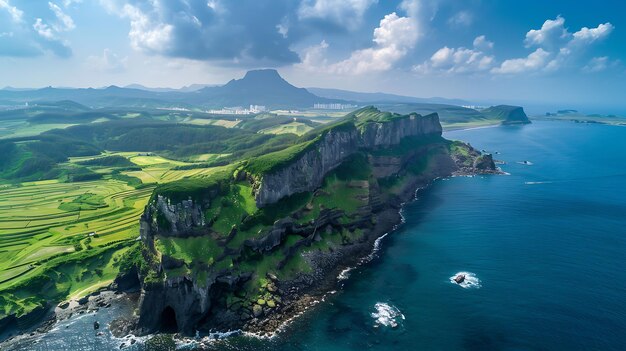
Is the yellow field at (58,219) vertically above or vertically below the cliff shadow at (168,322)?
above

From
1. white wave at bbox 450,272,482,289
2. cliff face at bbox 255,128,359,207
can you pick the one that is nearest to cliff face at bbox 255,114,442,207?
cliff face at bbox 255,128,359,207

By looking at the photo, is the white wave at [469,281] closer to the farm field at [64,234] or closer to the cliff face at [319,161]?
the cliff face at [319,161]

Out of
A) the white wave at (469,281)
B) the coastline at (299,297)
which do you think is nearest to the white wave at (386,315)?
the coastline at (299,297)

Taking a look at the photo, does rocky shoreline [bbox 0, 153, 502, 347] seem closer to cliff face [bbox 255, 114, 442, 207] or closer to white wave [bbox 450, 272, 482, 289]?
cliff face [bbox 255, 114, 442, 207]

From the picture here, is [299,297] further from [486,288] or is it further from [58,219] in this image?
[58,219]

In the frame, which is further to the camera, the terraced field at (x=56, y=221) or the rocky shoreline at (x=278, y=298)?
the terraced field at (x=56, y=221)

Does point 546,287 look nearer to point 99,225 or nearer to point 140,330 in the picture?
point 140,330
